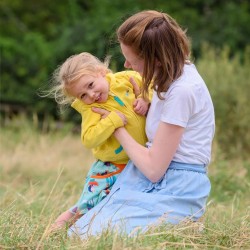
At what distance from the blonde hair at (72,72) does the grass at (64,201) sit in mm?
478

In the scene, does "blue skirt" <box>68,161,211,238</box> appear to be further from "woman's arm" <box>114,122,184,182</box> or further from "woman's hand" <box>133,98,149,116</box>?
"woman's hand" <box>133,98,149,116</box>

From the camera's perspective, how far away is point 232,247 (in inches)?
131

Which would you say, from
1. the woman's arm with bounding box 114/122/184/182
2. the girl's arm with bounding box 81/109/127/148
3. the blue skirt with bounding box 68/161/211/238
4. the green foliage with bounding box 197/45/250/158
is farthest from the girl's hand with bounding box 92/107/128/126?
the green foliage with bounding box 197/45/250/158

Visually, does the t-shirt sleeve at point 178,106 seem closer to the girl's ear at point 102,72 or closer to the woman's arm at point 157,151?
the woman's arm at point 157,151

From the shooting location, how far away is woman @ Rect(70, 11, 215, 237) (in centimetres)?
348

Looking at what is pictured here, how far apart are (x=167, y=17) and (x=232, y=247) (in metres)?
1.16

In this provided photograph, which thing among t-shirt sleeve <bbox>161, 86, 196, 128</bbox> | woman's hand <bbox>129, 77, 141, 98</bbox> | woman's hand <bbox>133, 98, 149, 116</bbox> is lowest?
woman's hand <bbox>133, 98, 149, 116</bbox>

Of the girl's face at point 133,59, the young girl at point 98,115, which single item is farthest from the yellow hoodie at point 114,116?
the girl's face at point 133,59

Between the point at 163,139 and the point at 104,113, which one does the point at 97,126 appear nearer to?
the point at 104,113

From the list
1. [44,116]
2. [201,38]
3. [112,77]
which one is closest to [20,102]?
[44,116]

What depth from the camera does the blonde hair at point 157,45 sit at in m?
3.49

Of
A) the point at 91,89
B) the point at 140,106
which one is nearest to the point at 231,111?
the point at 140,106

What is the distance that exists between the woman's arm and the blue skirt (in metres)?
0.09

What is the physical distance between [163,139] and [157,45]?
18.0 inches
